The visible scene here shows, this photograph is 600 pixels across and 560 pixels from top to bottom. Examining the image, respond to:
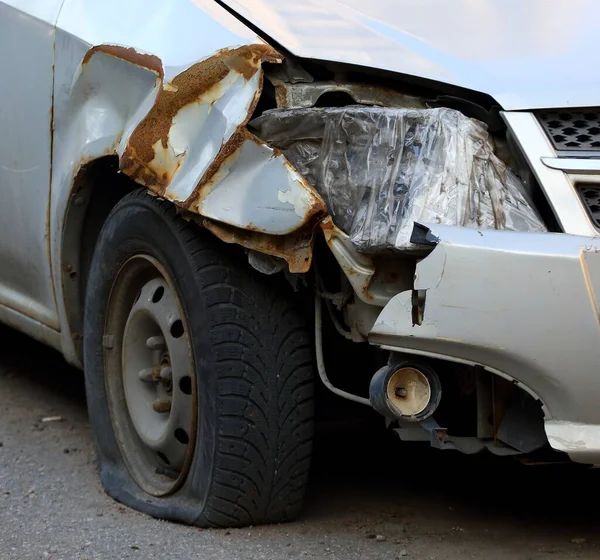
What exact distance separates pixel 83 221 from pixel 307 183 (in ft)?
3.75

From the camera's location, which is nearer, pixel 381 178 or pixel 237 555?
pixel 381 178

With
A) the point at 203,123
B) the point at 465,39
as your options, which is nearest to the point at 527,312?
the point at 465,39

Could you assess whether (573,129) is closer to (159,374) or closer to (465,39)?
(465,39)

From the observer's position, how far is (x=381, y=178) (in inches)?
109

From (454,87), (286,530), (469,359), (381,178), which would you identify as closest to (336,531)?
(286,530)

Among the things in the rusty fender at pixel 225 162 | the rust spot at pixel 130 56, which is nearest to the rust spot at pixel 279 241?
the rusty fender at pixel 225 162

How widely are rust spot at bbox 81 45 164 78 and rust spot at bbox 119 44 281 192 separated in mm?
102

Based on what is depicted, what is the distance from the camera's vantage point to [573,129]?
280 centimetres

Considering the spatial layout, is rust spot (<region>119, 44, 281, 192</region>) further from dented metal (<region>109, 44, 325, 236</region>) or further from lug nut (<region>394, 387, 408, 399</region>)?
lug nut (<region>394, 387, 408, 399</region>)

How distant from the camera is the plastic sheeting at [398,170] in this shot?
267cm

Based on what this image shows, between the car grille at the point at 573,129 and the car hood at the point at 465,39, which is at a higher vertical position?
the car hood at the point at 465,39

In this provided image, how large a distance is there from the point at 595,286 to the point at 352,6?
105 cm

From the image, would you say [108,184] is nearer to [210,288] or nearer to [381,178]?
[210,288]

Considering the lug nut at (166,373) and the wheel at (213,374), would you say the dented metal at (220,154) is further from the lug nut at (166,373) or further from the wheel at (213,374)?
the lug nut at (166,373)
